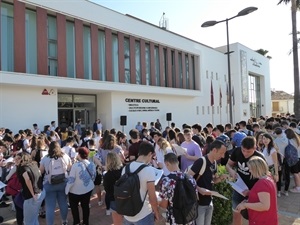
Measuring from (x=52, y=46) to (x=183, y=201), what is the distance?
16183 mm

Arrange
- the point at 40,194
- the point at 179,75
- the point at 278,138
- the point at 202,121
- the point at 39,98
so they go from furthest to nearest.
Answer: the point at 202,121 → the point at 179,75 → the point at 39,98 → the point at 278,138 → the point at 40,194

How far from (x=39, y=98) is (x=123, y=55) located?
24.9 ft

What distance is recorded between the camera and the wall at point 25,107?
15.0 meters

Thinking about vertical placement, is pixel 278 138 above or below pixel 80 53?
below

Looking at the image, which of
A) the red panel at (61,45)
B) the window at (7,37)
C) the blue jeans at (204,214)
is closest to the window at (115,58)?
the red panel at (61,45)

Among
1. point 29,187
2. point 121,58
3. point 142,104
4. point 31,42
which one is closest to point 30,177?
point 29,187

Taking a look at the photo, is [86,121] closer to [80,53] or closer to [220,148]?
[80,53]

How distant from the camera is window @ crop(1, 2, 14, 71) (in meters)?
14.9

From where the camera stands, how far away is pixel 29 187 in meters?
4.61

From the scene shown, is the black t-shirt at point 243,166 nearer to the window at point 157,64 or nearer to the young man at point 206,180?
the young man at point 206,180

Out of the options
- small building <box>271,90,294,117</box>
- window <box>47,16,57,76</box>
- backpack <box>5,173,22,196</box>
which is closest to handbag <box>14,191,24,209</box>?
backpack <box>5,173,22,196</box>

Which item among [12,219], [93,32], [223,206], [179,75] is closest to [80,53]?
[93,32]

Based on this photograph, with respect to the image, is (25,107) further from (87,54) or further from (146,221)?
(146,221)

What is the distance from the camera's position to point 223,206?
5.16 meters
